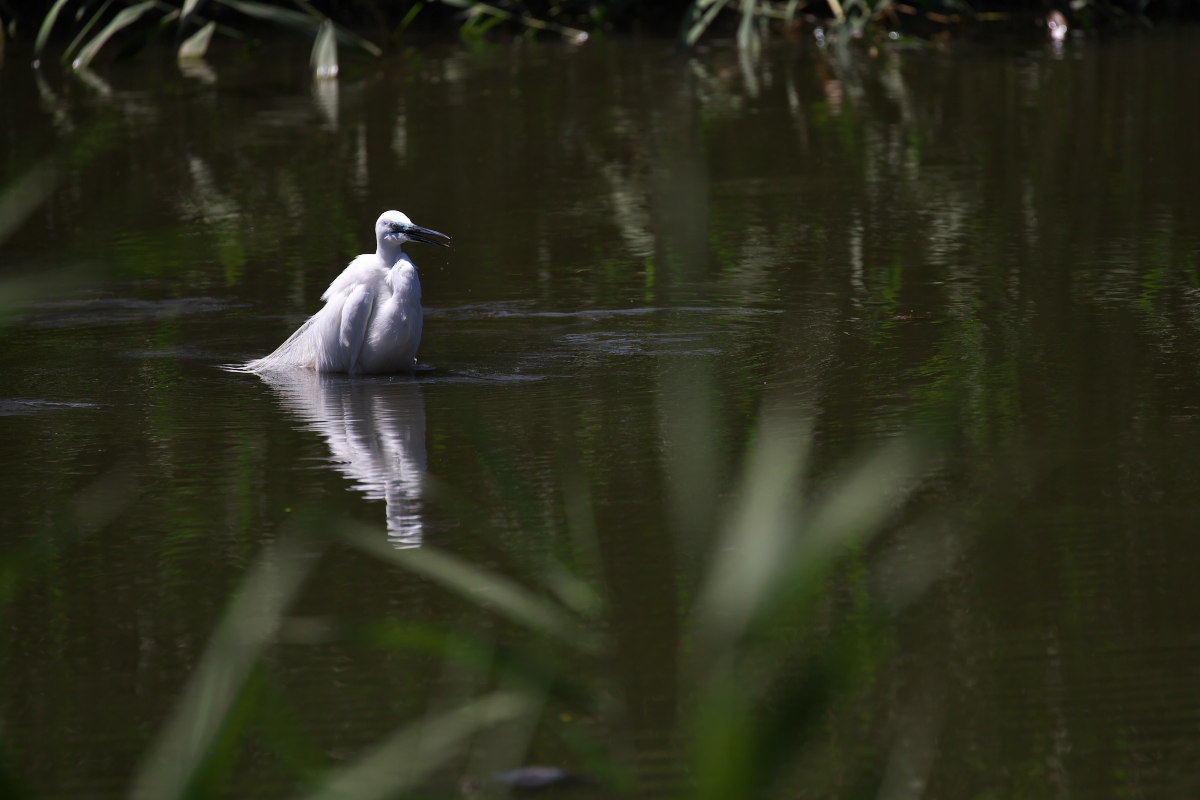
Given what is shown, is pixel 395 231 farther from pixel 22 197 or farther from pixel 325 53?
pixel 325 53

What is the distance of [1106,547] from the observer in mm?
4668

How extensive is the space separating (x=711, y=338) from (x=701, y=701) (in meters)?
3.66

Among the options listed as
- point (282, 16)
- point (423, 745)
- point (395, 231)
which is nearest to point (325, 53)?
point (282, 16)

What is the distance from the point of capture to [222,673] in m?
2.28

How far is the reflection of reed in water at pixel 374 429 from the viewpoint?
534cm

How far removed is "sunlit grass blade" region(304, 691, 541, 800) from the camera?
10.1ft

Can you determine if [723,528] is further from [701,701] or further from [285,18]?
[285,18]

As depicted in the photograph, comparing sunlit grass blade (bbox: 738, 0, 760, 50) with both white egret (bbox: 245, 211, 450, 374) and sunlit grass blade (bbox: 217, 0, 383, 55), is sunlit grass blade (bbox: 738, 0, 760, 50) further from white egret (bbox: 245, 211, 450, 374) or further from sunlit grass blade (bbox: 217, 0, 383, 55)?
white egret (bbox: 245, 211, 450, 374)

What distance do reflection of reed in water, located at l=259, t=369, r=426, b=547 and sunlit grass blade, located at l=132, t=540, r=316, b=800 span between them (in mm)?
333

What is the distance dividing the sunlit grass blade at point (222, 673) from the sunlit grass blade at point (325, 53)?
467 inches

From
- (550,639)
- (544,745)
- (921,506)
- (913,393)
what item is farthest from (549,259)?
(544,745)

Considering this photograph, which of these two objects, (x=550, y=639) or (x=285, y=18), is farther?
(x=285, y=18)

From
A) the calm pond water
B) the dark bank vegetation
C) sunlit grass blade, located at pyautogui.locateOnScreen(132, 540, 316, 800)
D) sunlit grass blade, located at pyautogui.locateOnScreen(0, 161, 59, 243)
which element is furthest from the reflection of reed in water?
the dark bank vegetation

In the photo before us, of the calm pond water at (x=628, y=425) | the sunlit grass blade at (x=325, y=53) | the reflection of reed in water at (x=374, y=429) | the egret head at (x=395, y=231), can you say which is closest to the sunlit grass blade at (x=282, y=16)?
the sunlit grass blade at (x=325, y=53)
